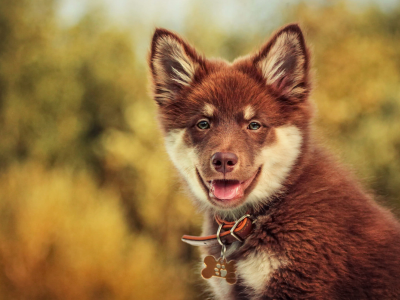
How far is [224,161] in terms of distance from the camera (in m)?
2.68

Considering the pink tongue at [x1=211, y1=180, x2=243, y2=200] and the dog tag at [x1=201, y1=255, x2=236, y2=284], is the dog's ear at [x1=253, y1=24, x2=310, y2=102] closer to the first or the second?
the pink tongue at [x1=211, y1=180, x2=243, y2=200]

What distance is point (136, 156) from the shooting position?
9961 mm

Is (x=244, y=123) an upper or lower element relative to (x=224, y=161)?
upper

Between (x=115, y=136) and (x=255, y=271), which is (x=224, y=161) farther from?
(x=115, y=136)

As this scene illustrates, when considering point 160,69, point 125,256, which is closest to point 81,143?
point 125,256

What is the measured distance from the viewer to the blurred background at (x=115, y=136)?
5.85 m

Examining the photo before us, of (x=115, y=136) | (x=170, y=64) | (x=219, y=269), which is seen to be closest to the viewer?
(x=219, y=269)

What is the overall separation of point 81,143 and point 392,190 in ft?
27.3

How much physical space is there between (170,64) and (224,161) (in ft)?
3.43

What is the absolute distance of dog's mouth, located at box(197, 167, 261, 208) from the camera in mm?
2793

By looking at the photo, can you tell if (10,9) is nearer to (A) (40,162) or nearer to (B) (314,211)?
(A) (40,162)

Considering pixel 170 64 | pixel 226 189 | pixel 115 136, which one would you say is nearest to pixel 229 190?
pixel 226 189

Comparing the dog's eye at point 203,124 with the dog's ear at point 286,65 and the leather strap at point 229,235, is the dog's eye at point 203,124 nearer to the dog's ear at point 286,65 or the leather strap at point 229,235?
the dog's ear at point 286,65

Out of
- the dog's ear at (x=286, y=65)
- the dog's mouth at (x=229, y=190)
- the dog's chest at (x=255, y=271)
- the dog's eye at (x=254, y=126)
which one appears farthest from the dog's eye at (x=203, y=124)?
the dog's chest at (x=255, y=271)
